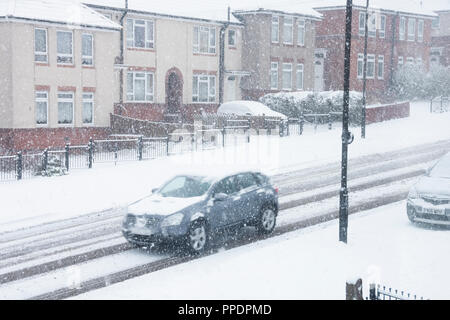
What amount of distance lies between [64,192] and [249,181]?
332 inches

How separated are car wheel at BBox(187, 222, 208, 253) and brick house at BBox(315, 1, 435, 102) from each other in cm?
3759

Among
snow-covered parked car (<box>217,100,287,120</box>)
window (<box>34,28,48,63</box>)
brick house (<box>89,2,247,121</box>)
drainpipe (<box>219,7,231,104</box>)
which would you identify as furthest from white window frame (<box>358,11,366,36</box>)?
window (<box>34,28,48,63</box>)

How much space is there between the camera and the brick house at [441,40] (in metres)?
63.7

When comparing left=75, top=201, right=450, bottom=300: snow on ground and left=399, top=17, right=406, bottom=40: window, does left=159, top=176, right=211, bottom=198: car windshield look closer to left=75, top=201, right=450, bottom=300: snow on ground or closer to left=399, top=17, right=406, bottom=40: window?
left=75, top=201, right=450, bottom=300: snow on ground

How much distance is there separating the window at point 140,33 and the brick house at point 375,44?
55.9ft

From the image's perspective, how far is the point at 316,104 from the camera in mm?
38500

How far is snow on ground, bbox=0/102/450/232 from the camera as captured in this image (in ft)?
66.0

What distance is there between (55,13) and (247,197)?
20.8 m

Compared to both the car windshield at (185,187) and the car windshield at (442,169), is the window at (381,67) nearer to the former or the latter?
the car windshield at (442,169)

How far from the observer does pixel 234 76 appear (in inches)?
1783

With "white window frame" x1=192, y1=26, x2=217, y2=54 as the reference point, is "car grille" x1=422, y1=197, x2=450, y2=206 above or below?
below

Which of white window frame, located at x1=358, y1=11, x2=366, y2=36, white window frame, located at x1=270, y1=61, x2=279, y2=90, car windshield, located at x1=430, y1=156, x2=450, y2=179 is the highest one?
white window frame, located at x1=358, y1=11, x2=366, y2=36

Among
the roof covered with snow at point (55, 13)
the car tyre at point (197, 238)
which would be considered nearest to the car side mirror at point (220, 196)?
the car tyre at point (197, 238)
